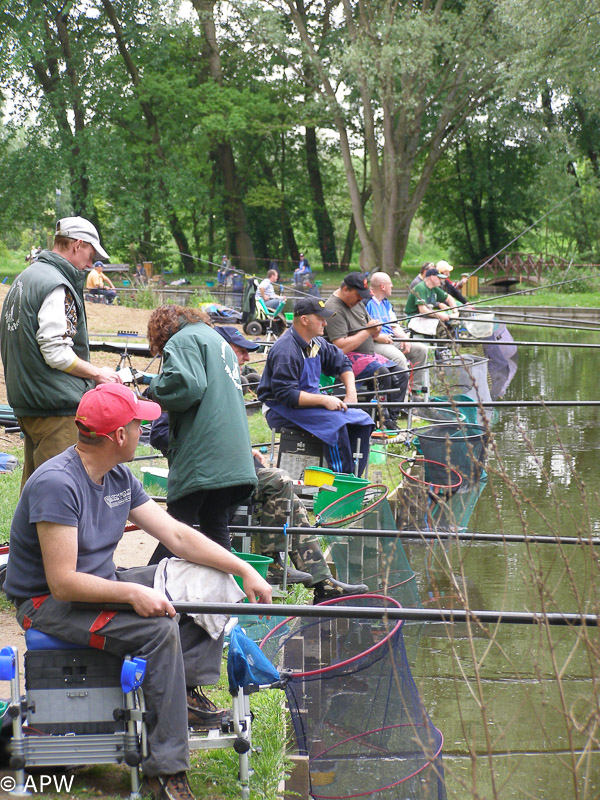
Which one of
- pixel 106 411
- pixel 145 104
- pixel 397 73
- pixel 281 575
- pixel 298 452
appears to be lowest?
pixel 281 575

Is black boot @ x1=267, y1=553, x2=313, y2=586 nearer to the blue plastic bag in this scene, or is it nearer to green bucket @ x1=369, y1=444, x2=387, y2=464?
the blue plastic bag

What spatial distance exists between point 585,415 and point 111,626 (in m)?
9.92

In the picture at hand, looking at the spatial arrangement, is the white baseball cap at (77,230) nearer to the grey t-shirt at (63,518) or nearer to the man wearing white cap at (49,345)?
the man wearing white cap at (49,345)

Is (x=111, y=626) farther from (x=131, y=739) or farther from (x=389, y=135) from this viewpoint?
(x=389, y=135)

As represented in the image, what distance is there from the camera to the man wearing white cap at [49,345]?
434cm

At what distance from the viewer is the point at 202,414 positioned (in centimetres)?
420

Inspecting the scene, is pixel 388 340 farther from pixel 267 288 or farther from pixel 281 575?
pixel 267 288

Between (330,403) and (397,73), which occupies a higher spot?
(397,73)

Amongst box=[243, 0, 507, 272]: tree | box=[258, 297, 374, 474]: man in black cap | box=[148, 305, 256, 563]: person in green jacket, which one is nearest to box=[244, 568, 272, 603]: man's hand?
box=[148, 305, 256, 563]: person in green jacket

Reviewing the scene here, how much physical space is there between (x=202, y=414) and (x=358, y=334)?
438 centimetres

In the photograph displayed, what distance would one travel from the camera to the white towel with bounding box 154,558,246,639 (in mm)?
3082

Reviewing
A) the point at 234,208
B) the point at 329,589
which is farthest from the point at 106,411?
the point at 234,208

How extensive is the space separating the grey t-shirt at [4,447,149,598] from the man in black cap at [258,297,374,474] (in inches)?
124

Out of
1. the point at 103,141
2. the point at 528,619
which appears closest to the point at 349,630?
the point at 528,619
